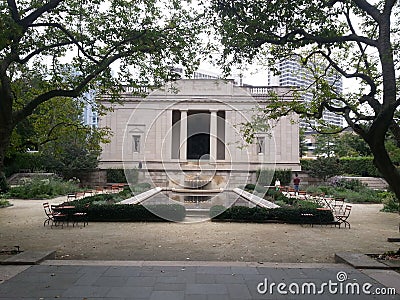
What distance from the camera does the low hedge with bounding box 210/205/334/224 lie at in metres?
14.7

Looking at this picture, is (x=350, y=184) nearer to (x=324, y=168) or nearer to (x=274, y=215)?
(x=324, y=168)

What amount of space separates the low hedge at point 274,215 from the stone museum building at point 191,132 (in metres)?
17.6

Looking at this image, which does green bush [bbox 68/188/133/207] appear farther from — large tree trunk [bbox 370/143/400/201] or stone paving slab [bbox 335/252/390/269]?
large tree trunk [bbox 370/143/400/201]

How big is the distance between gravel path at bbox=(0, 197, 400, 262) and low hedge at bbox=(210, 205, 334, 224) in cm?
48

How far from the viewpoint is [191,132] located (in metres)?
39.8

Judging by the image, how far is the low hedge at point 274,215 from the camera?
14.7 m

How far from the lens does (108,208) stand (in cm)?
1492

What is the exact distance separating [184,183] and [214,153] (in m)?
9.23

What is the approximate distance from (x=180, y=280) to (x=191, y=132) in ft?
111

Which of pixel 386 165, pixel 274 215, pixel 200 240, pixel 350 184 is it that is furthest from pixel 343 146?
pixel 386 165

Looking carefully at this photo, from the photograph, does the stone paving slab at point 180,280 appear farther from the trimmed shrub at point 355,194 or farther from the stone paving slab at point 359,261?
the trimmed shrub at point 355,194

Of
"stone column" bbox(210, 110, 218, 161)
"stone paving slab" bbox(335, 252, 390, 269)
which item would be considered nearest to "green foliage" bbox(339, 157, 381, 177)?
"stone column" bbox(210, 110, 218, 161)

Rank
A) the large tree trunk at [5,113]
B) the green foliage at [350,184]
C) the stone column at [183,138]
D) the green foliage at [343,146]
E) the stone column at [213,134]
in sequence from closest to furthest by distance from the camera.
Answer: the large tree trunk at [5,113]
the green foliage at [350,184]
the stone column at [213,134]
the stone column at [183,138]
the green foliage at [343,146]

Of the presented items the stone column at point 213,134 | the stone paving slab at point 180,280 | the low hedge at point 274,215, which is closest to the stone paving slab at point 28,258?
the stone paving slab at point 180,280
